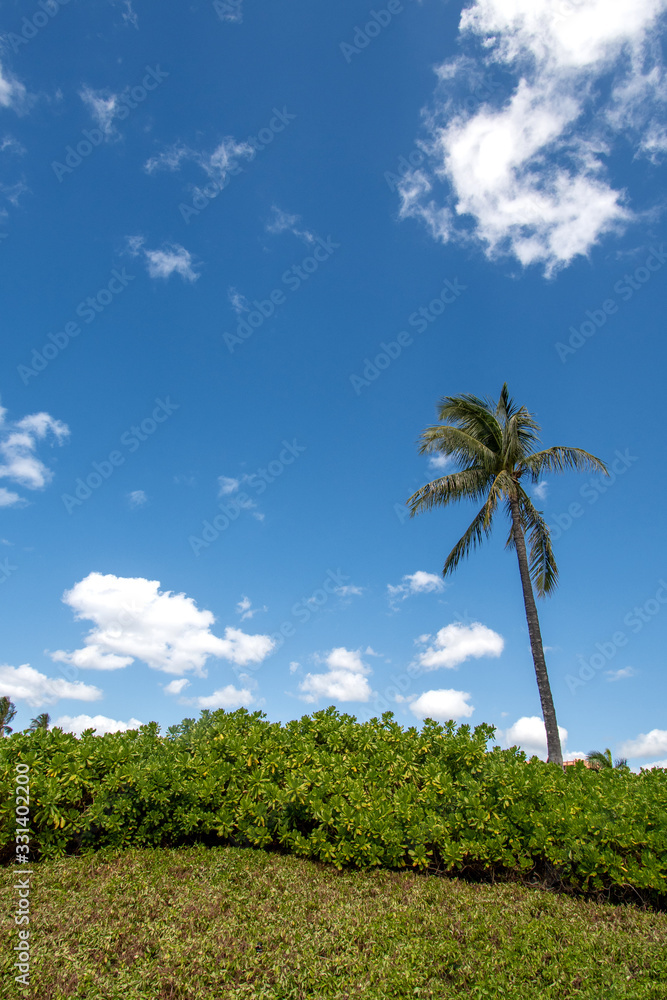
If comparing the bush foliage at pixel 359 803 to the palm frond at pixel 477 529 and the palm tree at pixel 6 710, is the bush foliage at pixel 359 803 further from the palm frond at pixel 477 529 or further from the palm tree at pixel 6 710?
the palm tree at pixel 6 710

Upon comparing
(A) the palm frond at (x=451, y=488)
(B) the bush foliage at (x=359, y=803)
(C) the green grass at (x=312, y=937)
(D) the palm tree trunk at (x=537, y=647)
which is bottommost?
(C) the green grass at (x=312, y=937)

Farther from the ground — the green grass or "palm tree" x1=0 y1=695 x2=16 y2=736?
"palm tree" x1=0 y1=695 x2=16 y2=736

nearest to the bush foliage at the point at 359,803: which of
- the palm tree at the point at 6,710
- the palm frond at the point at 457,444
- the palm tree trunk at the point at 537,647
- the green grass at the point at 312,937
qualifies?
the green grass at the point at 312,937

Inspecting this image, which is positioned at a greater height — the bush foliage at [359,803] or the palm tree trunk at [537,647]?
the palm tree trunk at [537,647]

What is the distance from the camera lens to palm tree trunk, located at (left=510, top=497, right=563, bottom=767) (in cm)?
1404

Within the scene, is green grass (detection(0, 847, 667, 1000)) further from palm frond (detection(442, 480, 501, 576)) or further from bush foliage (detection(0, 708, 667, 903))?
palm frond (detection(442, 480, 501, 576))

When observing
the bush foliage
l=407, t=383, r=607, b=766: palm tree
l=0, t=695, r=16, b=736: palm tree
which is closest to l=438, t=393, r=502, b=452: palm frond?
l=407, t=383, r=607, b=766: palm tree

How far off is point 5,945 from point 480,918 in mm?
4094

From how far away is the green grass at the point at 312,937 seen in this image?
165 inches

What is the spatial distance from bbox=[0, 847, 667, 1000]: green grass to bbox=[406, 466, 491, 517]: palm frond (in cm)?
1220

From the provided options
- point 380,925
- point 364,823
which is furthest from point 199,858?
point 380,925

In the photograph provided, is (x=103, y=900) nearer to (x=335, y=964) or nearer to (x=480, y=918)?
(x=335, y=964)

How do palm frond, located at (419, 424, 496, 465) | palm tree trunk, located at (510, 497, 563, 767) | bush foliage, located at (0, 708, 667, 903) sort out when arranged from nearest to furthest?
1. bush foliage, located at (0, 708, 667, 903)
2. palm tree trunk, located at (510, 497, 563, 767)
3. palm frond, located at (419, 424, 496, 465)

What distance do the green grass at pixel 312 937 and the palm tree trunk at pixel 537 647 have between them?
8.78 metres
